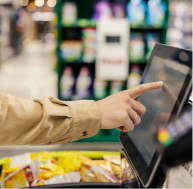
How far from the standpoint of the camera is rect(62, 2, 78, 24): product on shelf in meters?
3.60

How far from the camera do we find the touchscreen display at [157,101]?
31.1 inches

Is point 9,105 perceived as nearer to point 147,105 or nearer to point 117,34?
point 147,105

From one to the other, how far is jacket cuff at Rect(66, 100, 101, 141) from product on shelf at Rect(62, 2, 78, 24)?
2.91 m

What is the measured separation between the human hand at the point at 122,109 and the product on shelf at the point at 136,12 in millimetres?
2921

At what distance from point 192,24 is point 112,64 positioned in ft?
10.9

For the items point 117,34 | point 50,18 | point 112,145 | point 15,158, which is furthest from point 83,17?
point 50,18

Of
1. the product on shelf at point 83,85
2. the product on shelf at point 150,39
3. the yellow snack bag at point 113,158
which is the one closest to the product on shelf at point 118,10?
the product on shelf at point 150,39

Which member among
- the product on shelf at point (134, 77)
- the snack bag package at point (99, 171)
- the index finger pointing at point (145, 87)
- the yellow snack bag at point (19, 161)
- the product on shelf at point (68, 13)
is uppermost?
the product on shelf at point (68, 13)

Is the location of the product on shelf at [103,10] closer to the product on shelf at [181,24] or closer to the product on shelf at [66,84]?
the product on shelf at [66,84]

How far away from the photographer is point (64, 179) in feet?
3.88

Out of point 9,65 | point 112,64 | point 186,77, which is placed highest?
point 186,77

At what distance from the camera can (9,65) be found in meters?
11.1

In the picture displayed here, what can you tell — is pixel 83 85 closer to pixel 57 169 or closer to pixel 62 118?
pixel 57 169

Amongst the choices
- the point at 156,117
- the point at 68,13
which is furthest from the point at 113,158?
the point at 68,13
